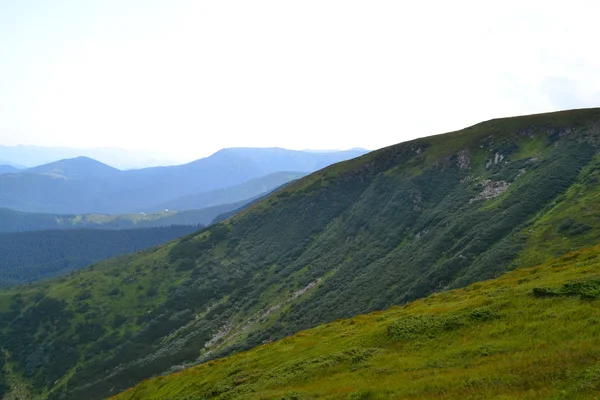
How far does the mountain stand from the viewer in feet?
248

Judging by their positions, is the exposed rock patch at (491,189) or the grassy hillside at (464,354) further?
the exposed rock patch at (491,189)

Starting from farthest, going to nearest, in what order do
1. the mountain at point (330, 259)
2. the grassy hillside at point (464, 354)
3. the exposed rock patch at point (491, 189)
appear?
1. the exposed rock patch at point (491, 189)
2. the mountain at point (330, 259)
3. the grassy hillside at point (464, 354)

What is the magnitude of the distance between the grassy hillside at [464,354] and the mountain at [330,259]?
0.68m

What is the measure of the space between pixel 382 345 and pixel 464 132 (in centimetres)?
12945

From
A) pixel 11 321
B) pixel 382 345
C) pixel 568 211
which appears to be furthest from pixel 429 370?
pixel 11 321

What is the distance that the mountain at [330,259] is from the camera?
75.7 metres

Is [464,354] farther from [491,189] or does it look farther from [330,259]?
[330,259]

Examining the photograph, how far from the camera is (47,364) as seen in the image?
138 m

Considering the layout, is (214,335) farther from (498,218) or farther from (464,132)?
(464,132)

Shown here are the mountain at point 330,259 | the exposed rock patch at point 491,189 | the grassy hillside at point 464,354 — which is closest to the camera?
the grassy hillside at point 464,354

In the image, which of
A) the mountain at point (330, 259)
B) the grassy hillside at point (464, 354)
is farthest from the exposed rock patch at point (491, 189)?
the grassy hillside at point (464, 354)

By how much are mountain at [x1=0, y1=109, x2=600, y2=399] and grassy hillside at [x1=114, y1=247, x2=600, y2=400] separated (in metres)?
0.68

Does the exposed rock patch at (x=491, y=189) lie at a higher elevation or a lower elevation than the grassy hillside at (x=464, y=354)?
higher

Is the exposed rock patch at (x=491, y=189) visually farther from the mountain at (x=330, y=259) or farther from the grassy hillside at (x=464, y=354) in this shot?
the grassy hillside at (x=464, y=354)
